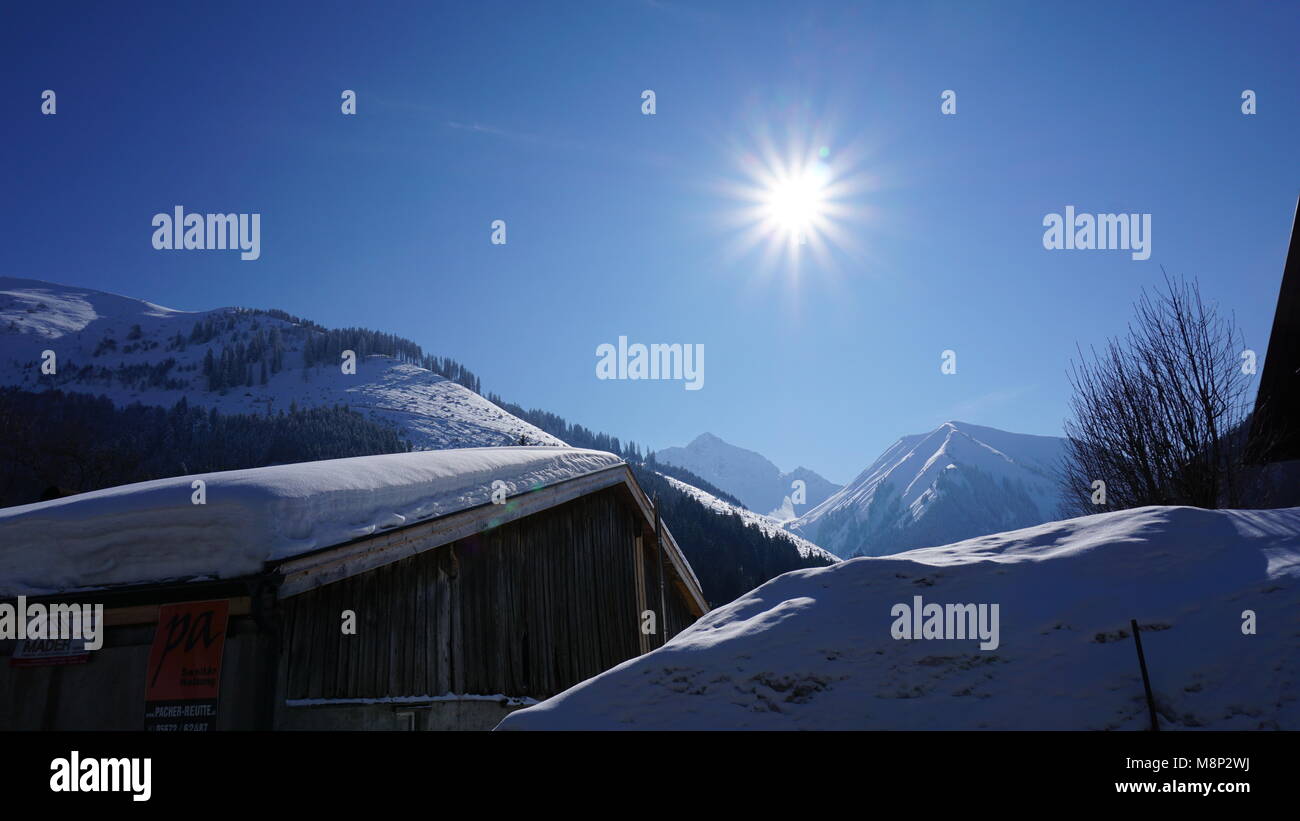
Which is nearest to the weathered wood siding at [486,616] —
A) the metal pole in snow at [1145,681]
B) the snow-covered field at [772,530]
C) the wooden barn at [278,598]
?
the wooden barn at [278,598]

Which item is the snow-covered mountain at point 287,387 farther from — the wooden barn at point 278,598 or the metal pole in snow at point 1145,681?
the metal pole in snow at point 1145,681

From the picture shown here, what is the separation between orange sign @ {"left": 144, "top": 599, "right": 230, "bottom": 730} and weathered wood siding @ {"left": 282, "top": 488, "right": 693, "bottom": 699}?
62 cm

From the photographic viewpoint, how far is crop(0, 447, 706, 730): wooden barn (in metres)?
7.20

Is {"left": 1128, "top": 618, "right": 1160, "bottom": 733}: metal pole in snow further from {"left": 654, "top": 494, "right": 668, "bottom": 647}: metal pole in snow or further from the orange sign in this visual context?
{"left": 654, "top": 494, "right": 668, "bottom": 647}: metal pole in snow

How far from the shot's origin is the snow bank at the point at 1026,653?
118 inches

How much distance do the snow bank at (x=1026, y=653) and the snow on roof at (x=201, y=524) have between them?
202 inches

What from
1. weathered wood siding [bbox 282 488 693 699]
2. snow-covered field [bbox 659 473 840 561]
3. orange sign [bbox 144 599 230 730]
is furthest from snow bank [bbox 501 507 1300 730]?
snow-covered field [bbox 659 473 840 561]

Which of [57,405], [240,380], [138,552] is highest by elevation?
[240,380]
